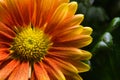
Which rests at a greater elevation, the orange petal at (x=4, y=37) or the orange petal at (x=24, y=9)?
the orange petal at (x=24, y=9)

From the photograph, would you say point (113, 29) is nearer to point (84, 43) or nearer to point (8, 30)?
point (84, 43)

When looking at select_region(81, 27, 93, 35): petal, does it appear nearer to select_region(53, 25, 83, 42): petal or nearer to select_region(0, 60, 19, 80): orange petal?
select_region(53, 25, 83, 42): petal

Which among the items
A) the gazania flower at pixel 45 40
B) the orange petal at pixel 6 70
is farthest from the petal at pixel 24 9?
the orange petal at pixel 6 70

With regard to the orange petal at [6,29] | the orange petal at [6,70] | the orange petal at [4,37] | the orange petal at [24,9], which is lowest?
the orange petal at [6,70]

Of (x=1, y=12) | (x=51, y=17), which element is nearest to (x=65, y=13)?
(x=51, y=17)

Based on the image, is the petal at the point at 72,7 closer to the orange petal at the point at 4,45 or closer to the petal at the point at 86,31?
the petal at the point at 86,31

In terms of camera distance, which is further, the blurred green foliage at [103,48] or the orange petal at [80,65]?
the blurred green foliage at [103,48]

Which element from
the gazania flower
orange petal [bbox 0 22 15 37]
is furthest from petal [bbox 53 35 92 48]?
orange petal [bbox 0 22 15 37]

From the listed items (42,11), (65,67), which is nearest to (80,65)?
(65,67)
